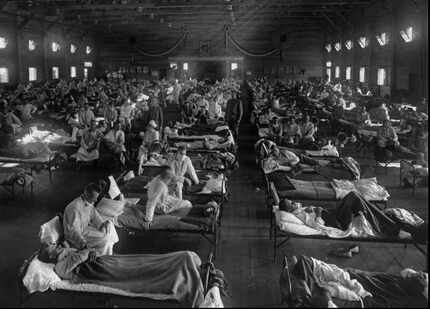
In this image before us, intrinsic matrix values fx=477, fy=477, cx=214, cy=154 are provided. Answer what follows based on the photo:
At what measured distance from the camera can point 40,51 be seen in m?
27.4

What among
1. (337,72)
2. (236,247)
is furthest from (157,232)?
(337,72)

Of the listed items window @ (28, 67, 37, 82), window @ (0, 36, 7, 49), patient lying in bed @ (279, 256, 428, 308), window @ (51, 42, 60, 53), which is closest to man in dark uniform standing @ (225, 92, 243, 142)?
patient lying in bed @ (279, 256, 428, 308)

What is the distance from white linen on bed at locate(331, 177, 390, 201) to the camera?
24.7 ft

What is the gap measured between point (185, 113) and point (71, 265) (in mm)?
12112

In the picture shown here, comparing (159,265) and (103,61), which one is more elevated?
(103,61)

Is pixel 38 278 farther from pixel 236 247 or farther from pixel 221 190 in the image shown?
pixel 221 190

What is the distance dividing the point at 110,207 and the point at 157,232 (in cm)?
76

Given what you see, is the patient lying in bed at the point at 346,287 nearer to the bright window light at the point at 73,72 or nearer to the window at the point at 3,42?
the window at the point at 3,42

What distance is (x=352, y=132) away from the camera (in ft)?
45.6

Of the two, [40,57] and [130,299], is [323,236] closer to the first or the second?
[130,299]

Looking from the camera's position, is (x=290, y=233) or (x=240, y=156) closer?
(x=290, y=233)

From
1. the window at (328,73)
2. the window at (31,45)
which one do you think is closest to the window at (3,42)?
the window at (31,45)

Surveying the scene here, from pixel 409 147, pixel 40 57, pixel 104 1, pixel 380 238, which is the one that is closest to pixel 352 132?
Result: pixel 409 147

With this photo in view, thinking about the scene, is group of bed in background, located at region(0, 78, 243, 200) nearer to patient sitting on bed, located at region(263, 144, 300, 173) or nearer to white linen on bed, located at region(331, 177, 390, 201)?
patient sitting on bed, located at region(263, 144, 300, 173)
